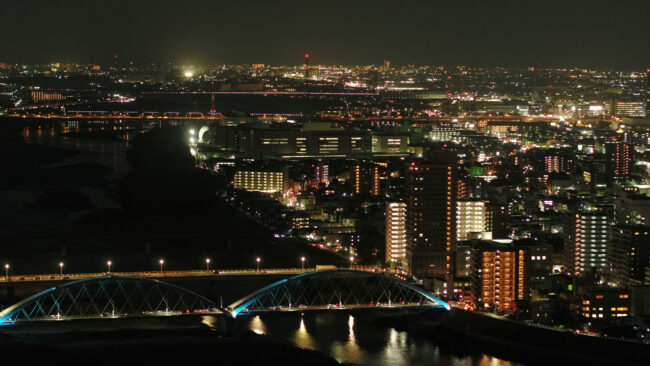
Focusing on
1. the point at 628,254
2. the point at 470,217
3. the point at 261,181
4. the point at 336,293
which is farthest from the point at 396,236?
the point at 261,181

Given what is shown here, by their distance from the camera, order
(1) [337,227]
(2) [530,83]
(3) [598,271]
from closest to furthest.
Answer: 1. (3) [598,271]
2. (1) [337,227]
3. (2) [530,83]

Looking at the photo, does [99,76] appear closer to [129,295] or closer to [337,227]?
[337,227]

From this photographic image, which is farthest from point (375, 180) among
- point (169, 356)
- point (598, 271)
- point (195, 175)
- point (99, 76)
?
point (99, 76)

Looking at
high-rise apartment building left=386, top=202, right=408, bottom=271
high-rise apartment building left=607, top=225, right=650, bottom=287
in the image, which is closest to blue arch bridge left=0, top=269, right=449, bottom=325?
high-rise apartment building left=386, top=202, right=408, bottom=271

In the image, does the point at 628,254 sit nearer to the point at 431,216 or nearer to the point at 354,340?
the point at 431,216

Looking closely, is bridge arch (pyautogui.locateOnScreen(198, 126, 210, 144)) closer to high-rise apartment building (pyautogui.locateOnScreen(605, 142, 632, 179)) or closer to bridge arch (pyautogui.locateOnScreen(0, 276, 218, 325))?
high-rise apartment building (pyautogui.locateOnScreen(605, 142, 632, 179))
